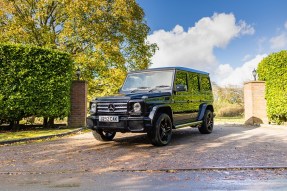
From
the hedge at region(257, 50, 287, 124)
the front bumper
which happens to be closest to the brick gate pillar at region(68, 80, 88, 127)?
the front bumper

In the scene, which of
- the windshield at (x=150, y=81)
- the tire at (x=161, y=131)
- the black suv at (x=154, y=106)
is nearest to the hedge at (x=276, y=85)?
the black suv at (x=154, y=106)

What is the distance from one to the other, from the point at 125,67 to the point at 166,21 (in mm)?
5134

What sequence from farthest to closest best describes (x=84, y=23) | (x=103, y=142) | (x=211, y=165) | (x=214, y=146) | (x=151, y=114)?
(x=84, y=23)
(x=103, y=142)
(x=214, y=146)
(x=151, y=114)
(x=211, y=165)

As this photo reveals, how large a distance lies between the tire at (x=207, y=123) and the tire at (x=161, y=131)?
2.79 m

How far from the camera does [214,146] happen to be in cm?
752

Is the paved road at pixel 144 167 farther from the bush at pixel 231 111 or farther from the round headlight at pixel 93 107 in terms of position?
the bush at pixel 231 111

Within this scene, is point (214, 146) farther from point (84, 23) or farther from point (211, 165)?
point (84, 23)

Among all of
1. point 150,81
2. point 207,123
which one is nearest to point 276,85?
point 207,123

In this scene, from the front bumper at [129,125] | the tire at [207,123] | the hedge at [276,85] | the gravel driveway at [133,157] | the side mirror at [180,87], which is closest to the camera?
the gravel driveway at [133,157]

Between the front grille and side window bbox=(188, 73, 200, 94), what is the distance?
9.22 feet

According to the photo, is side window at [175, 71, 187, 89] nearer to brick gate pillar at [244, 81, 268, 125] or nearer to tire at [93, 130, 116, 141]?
tire at [93, 130, 116, 141]

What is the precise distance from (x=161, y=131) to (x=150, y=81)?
5.25ft

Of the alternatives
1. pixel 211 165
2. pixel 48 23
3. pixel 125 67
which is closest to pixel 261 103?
pixel 125 67

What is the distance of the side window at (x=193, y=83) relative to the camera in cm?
925
